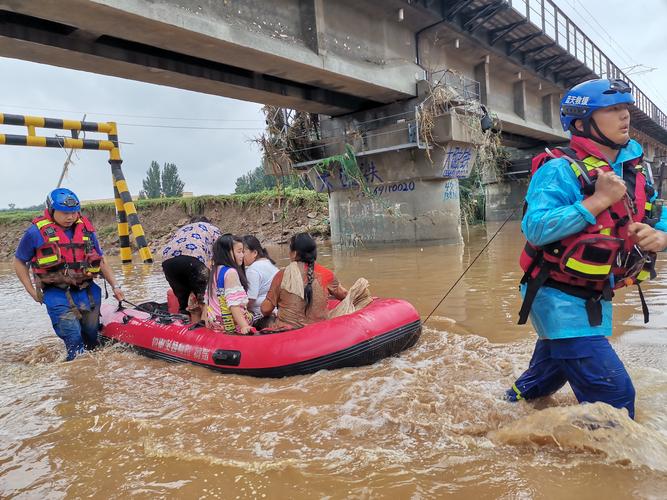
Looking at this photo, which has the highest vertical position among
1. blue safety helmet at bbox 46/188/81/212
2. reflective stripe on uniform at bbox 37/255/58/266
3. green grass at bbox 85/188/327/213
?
green grass at bbox 85/188/327/213

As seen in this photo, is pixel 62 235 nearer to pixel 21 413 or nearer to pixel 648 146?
pixel 21 413

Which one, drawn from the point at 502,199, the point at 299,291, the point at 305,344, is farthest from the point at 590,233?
the point at 502,199

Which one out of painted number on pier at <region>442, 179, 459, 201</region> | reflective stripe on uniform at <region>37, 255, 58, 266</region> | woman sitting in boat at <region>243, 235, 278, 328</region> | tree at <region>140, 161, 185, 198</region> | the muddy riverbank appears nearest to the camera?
reflective stripe on uniform at <region>37, 255, 58, 266</region>

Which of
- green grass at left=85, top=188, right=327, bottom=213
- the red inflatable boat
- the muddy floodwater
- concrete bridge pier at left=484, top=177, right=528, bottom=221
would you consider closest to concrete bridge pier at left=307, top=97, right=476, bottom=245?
green grass at left=85, top=188, right=327, bottom=213

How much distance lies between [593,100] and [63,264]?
14.1 feet

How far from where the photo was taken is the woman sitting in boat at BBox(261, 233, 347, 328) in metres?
3.89

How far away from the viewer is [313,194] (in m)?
21.2

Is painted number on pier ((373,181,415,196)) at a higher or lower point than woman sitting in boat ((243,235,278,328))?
higher

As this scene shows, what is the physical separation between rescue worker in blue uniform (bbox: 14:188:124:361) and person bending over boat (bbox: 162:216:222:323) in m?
0.72

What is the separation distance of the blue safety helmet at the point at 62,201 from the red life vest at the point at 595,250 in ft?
12.7

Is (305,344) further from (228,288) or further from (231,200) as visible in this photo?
(231,200)

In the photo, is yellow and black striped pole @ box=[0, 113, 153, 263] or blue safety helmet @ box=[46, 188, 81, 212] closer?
blue safety helmet @ box=[46, 188, 81, 212]

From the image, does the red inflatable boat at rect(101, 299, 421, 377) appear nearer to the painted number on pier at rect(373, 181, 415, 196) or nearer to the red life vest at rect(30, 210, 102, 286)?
the red life vest at rect(30, 210, 102, 286)

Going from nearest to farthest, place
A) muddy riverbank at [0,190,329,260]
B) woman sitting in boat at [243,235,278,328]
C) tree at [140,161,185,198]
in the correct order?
woman sitting in boat at [243,235,278,328] < muddy riverbank at [0,190,329,260] < tree at [140,161,185,198]
